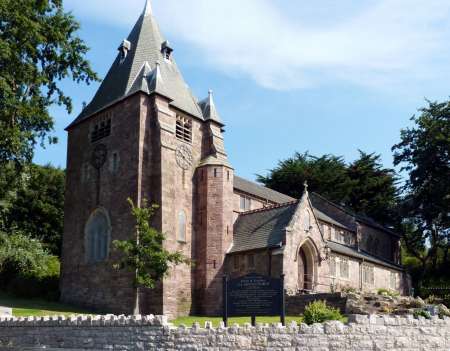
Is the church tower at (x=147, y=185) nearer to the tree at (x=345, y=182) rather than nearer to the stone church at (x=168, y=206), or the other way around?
the stone church at (x=168, y=206)

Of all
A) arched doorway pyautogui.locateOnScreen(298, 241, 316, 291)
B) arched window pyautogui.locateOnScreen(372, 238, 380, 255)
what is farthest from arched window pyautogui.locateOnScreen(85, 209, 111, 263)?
arched window pyautogui.locateOnScreen(372, 238, 380, 255)

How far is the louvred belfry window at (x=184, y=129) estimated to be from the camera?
41594 millimetres

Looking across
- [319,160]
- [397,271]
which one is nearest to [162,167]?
[397,271]

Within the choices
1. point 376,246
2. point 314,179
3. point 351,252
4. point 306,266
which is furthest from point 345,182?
point 306,266

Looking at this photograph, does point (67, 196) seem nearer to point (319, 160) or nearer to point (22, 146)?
point (22, 146)

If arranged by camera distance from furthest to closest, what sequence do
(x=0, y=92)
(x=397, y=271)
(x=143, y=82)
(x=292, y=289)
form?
(x=397, y=271) → (x=143, y=82) → (x=292, y=289) → (x=0, y=92)

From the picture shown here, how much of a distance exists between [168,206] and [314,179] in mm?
36230

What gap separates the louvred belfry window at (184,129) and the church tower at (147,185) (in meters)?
0.07

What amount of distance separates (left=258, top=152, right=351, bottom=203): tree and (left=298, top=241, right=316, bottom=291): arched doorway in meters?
29.8

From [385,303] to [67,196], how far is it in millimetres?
24911

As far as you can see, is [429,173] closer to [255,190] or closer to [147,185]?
[255,190]

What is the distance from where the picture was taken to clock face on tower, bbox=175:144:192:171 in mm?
40344

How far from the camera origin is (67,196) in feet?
146

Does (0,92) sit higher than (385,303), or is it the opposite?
(0,92)
